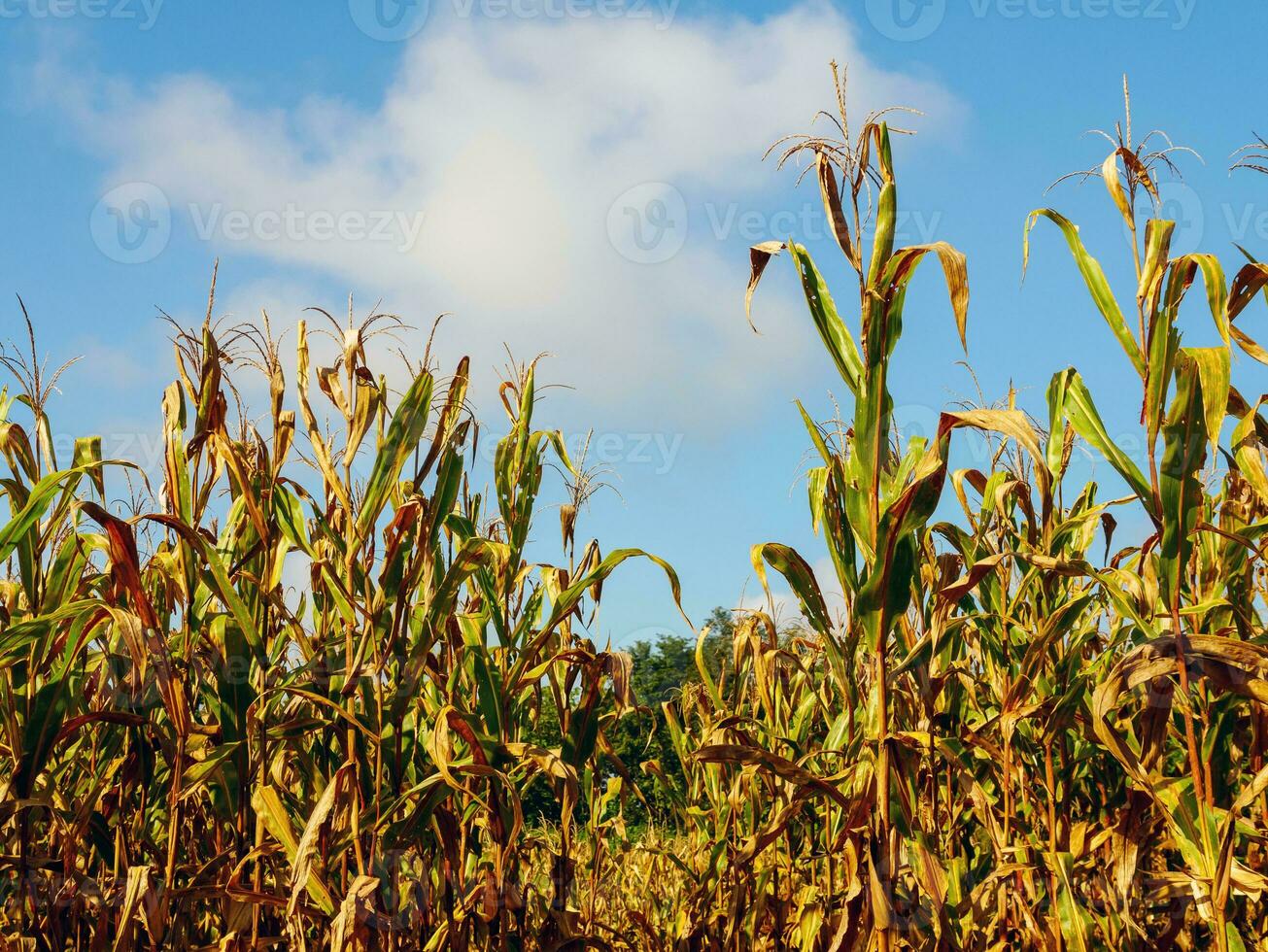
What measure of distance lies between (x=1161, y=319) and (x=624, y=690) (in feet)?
5.25

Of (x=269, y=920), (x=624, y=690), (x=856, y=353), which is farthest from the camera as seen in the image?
(x=269, y=920)

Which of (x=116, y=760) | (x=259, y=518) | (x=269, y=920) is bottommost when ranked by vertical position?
(x=269, y=920)

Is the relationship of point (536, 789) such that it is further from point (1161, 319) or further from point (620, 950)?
point (1161, 319)

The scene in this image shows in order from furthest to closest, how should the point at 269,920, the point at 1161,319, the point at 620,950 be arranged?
the point at 620,950 < the point at 269,920 < the point at 1161,319

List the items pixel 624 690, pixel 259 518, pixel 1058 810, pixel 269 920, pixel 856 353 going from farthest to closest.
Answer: pixel 1058 810 → pixel 269 920 → pixel 624 690 → pixel 259 518 → pixel 856 353

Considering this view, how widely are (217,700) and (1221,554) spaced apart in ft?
9.63

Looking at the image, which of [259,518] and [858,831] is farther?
[259,518]

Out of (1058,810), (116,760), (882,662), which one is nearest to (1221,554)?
(1058,810)

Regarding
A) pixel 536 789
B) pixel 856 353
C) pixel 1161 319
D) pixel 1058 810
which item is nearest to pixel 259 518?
pixel 856 353

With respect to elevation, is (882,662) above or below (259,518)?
below

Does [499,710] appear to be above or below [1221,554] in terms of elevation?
below

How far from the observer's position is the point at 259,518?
2535mm

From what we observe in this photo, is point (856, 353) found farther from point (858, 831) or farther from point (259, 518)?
point (259, 518)

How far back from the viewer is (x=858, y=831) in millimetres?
2297
